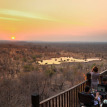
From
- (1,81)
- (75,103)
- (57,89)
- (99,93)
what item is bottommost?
(57,89)

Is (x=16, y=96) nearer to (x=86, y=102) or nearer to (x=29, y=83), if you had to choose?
(x=29, y=83)

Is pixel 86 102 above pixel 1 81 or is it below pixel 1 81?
above

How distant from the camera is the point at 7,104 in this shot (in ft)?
27.0

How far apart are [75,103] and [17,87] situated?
6.56 metres

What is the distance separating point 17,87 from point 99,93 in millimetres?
7171

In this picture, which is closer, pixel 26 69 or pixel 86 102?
pixel 86 102

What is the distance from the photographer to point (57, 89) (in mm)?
11727

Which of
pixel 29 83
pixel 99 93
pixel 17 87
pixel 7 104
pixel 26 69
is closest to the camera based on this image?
pixel 99 93

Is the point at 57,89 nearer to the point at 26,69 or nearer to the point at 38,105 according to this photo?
the point at 26,69

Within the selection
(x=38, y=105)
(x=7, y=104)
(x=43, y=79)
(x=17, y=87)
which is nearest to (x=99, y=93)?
(x=38, y=105)

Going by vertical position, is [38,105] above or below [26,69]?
above

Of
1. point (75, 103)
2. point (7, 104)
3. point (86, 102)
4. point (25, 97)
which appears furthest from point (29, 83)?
point (86, 102)

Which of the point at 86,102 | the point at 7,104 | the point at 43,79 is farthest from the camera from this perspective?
the point at 43,79

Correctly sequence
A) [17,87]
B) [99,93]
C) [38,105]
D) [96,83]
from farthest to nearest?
[17,87]
[96,83]
[99,93]
[38,105]
